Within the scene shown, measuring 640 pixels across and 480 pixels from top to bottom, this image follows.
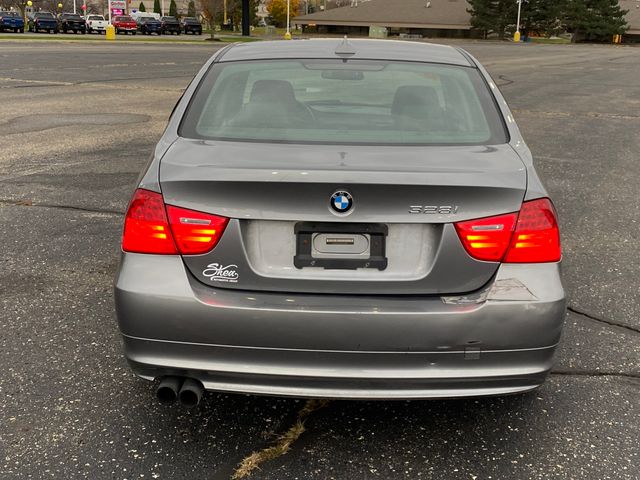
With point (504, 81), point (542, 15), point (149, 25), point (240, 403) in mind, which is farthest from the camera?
point (542, 15)

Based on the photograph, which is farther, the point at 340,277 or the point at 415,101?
the point at 415,101

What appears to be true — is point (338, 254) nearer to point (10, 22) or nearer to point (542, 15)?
point (10, 22)

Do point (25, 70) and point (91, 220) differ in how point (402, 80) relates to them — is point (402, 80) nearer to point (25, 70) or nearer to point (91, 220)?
point (91, 220)

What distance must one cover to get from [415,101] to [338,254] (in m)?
1.16

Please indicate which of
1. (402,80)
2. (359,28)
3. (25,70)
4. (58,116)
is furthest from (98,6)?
(402,80)

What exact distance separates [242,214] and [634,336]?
105 inches

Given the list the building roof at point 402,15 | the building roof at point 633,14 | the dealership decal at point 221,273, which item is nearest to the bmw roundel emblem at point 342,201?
the dealership decal at point 221,273

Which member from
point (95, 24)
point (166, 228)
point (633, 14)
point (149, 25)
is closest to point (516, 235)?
point (166, 228)

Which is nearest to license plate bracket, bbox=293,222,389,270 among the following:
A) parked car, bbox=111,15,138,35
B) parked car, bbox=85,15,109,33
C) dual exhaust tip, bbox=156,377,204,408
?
dual exhaust tip, bbox=156,377,204,408

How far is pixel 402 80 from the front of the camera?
11.6 feet

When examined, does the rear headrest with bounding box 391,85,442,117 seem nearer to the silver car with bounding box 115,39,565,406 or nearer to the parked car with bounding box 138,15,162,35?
the silver car with bounding box 115,39,565,406

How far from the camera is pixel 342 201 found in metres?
2.51

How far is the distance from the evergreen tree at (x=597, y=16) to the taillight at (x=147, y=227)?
276ft

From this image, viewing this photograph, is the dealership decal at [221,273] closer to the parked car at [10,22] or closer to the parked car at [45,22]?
the parked car at [10,22]
